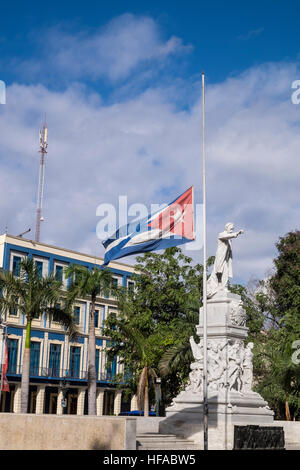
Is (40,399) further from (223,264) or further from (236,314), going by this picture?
(236,314)

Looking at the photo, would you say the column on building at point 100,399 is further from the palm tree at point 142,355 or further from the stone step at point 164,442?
the stone step at point 164,442

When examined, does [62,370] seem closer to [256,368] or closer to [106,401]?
[106,401]

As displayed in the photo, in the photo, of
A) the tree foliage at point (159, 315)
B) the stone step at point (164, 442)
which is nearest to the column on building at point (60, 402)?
the tree foliage at point (159, 315)

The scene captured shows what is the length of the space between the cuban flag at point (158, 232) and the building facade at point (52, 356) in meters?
31.8

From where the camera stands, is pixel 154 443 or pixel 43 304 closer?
pixel 154 443

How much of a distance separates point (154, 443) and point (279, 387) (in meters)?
18.2

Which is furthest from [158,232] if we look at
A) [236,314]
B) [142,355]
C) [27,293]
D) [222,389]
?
[142,355]

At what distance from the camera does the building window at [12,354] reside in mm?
55375

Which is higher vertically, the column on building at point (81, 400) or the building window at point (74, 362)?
the building window at point (74, 362)

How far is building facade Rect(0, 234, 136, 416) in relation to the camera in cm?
5659

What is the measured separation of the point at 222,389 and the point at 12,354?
133 feet

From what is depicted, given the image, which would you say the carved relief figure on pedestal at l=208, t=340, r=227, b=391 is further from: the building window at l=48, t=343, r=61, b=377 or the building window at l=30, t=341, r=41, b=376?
the building window at l=48, t=343, r=61, b=377

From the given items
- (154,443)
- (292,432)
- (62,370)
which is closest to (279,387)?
(292,432)

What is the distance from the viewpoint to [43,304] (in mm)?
31250
